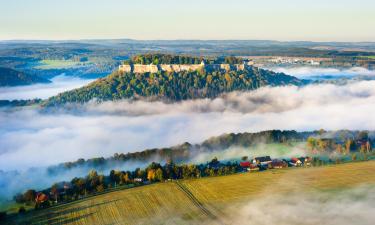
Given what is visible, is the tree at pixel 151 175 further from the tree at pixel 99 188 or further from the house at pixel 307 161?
the house at pixel 307 161

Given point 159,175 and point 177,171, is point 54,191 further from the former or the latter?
point 177,171

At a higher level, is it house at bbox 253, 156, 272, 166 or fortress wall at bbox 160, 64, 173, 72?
fortress wall at bbox 160, 64, 173, 72

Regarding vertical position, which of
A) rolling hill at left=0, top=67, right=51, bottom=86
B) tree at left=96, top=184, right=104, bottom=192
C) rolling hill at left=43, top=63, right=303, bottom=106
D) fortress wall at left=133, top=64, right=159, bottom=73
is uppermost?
fortress wall at left=133, top=64, right=159, bottom=73

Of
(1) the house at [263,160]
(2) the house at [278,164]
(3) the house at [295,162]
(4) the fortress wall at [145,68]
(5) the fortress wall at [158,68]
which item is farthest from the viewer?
(5) the fortress wall at [158,68]

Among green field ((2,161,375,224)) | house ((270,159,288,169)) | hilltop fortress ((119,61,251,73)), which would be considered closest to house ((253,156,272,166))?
house ((270,159,288,169))

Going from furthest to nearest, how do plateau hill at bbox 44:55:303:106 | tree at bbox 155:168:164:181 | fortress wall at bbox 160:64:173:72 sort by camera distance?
1. fortress wall at bbox 160:64:173:72
2. plateau hill at bbox 44:55:303:106
3. tree at bbox 155:168:164:181

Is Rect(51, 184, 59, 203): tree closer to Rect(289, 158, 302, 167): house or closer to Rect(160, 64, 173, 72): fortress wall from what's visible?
Rect(289, 158, 302, 167): house

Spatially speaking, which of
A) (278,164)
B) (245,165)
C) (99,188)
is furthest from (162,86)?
(99,188)

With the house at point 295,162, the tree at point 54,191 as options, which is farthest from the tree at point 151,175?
the house at point 295,162
